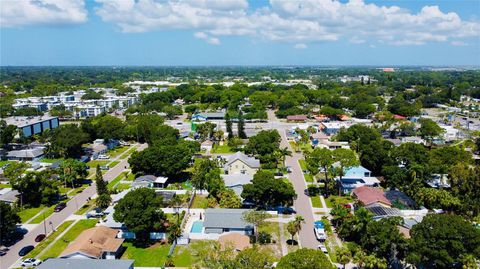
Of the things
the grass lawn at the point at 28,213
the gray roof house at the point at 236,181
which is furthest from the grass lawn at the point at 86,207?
the gray roof house at the point at 236,181

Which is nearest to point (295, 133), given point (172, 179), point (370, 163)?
point (370, 163)

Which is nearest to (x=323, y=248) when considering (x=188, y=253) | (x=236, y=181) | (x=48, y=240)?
(x=188, y=253)

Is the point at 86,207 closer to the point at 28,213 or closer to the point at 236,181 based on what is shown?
the point at 28,213

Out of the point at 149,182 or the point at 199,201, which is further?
the point at 149,182

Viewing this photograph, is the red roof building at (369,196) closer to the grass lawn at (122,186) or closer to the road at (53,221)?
the grass lawn at (122,186)

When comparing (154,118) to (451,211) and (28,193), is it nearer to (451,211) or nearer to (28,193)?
(28,193)

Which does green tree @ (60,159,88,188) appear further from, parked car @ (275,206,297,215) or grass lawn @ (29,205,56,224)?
parked car @ (275,206,297,215)
